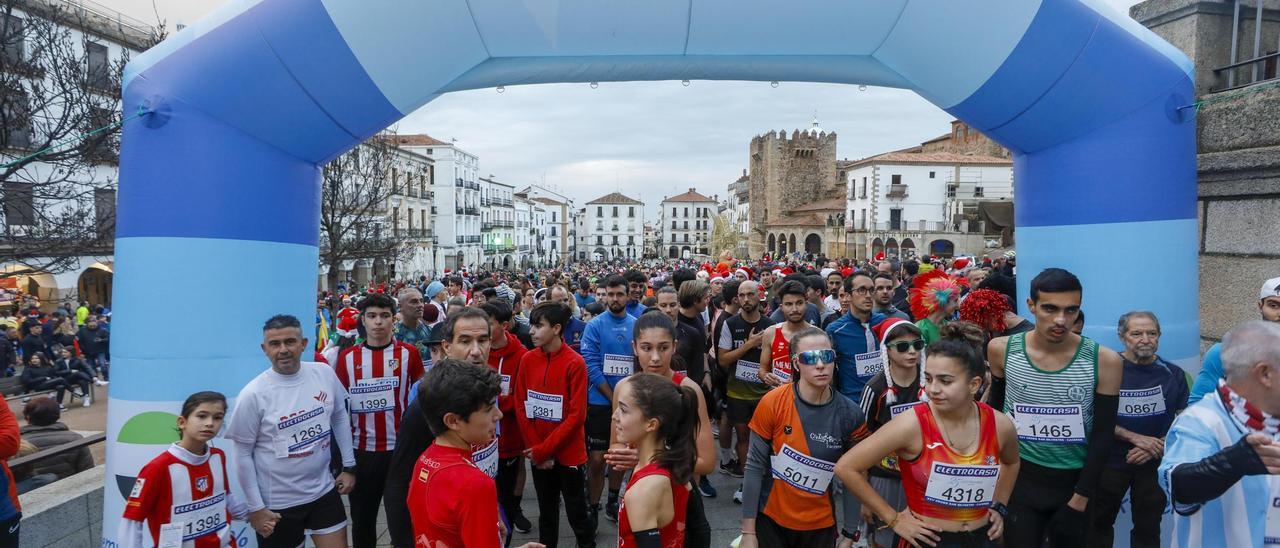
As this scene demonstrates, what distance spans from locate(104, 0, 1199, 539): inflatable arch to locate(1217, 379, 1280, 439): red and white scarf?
7.09ft

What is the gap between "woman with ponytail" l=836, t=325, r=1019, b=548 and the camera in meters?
2.55

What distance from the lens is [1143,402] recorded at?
345 centimetres

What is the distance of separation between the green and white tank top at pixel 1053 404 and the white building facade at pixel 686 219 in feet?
351

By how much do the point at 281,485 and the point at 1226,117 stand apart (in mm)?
6972

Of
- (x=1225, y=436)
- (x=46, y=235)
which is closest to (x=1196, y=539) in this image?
(x=1225, y=436)

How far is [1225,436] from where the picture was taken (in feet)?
6.92

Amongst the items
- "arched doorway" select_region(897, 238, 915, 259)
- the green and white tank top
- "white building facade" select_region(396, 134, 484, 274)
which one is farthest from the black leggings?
"white building facade" select_region(396, 134, 484, 274)

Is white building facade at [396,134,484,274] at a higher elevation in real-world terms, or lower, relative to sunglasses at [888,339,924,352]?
higher

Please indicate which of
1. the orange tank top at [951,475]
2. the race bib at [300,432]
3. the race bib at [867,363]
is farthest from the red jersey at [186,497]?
the race bib at [867,363]

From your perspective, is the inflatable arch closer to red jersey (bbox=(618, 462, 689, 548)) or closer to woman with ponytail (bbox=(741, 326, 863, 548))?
woman with ponytail (bbox=(741, 326, 863, 548))

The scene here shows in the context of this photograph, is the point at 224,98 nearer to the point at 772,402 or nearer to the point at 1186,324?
the point at 772,402

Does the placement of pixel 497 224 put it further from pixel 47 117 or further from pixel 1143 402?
pixel 1143 402

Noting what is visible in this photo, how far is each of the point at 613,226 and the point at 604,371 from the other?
100628mm

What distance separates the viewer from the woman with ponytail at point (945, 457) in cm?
255
